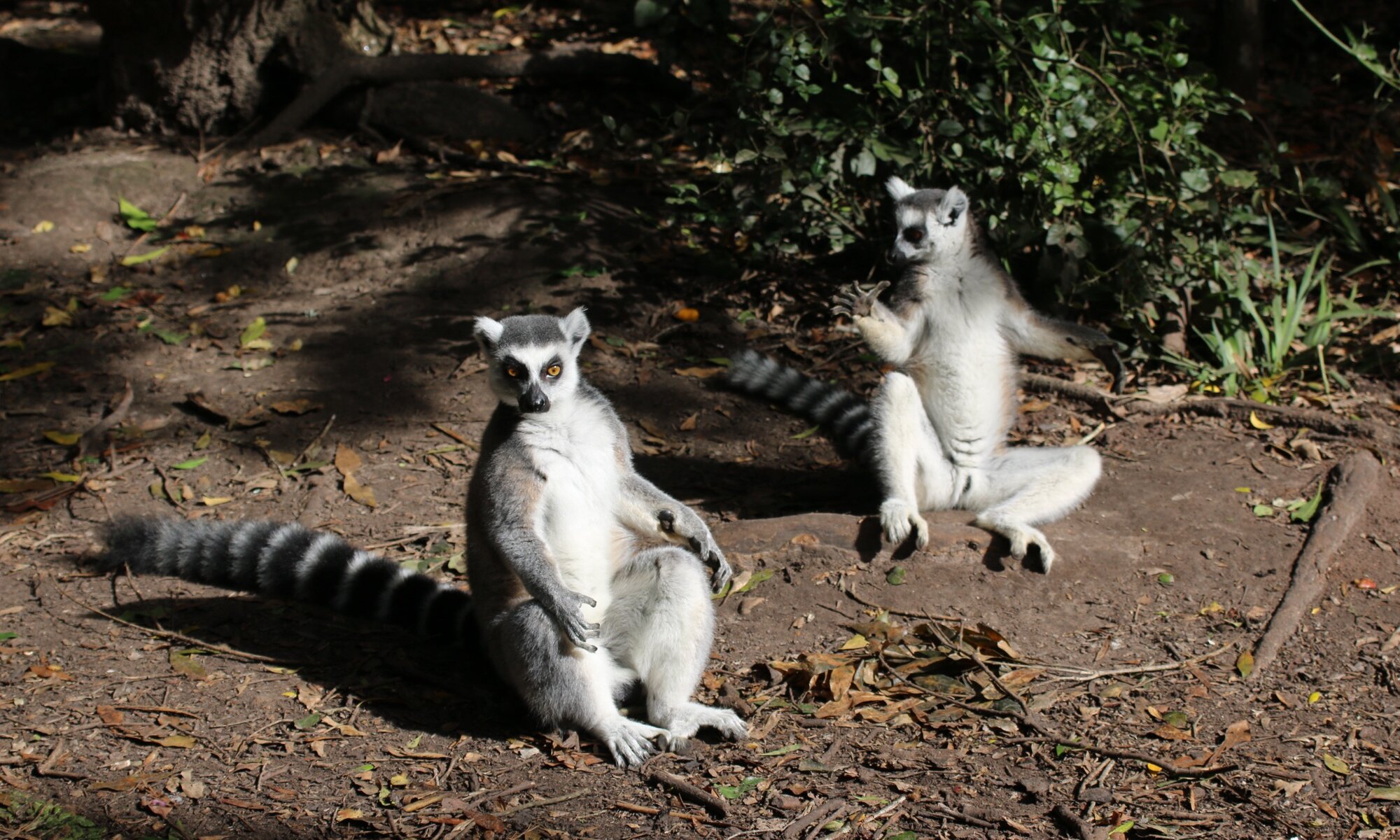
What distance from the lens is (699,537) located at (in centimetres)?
391

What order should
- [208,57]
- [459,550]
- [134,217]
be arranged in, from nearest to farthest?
[459,550] → [134,217] → [208,57]

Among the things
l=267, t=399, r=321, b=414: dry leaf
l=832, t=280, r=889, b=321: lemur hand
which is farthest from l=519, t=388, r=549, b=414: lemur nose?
l=267, t=399, r=321, b=414: dry leaf

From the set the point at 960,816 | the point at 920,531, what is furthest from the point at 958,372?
the point at 960,816

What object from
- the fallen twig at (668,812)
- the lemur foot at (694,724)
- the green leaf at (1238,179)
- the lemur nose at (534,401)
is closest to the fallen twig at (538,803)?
the fallen twig at (668,812)

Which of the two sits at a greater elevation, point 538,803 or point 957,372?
point 957,372

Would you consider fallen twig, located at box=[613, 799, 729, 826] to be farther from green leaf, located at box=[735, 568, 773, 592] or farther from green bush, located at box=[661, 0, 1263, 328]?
green bush, located at box=[661, 0, 1263, 328]

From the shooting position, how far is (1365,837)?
121 inches

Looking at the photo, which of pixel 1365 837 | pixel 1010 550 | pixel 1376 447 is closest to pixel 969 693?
pixel 1010 550

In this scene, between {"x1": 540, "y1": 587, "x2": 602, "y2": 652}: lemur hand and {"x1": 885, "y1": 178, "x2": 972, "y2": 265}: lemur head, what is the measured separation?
2.19 metres

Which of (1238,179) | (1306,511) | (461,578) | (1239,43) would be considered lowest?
(461,578)

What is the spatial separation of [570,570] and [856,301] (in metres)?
1.66

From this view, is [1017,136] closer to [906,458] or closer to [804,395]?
[804,395]

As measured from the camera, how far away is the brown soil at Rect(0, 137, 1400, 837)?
10.8ft

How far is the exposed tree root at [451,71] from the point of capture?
328 inches
